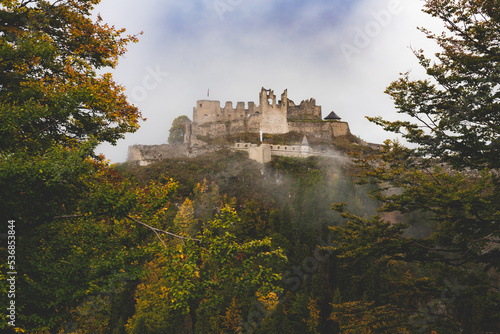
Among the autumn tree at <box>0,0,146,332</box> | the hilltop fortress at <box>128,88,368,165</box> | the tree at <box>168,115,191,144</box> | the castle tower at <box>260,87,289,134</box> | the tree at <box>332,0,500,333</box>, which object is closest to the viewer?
the autumn tree at <box>0,0,146,332</box>

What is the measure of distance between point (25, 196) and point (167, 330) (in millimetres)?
23778

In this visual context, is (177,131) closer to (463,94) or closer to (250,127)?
(250,127)

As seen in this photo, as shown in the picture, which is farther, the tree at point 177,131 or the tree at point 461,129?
the tree at point 177,131

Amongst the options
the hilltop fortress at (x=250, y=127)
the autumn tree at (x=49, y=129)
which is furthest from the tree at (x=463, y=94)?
the hilltop fortress at (x=250, y=127)

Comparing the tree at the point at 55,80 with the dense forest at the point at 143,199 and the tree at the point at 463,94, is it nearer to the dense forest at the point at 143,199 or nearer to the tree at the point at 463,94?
the dense forest at the point at 143,199

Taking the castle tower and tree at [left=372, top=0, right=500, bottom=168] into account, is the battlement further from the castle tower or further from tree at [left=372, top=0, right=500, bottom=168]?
tree at [left=372, top=0, right=500, bottom=168]

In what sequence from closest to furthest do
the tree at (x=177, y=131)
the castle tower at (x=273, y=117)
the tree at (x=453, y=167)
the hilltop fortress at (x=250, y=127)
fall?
the tree at (x=453, y=167), the hilltop fortress at (x=250, y=127), the castle tower at (x=273, y=117), the tree at (x=177, y=131)

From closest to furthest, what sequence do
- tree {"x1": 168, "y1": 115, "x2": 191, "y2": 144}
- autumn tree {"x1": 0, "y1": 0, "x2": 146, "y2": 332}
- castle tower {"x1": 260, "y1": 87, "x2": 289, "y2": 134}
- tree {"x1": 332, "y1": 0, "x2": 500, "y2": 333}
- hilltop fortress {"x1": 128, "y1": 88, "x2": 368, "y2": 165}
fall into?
autumn tree {"x1": 0, "y1": 0, "x2": 146, "y2": 332}
tree {"x1": 332, "y1": 0, "x2": 500, "y2": 333}
hilltop fortress {"x1": 128, "y1": 88, "x2": 368, "y2": 165}
castle tower {"x1": 260, "y1": 87, "x2": 289, "y2": 134}
tree {"x1": 168, "y1": 115, "x2": 191, "y2": 144}

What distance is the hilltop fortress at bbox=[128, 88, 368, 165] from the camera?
61.4 metres

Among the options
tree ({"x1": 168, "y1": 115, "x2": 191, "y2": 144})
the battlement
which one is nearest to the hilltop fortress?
the battlement

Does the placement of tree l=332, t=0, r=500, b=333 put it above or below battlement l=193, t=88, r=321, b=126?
below

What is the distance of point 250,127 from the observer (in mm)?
65562

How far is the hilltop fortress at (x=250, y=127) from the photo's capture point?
61375 mm

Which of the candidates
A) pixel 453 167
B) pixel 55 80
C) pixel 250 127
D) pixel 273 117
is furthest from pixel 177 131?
pixel 453 167
